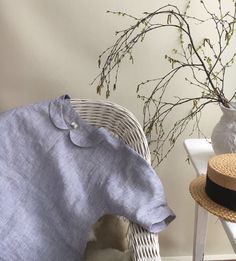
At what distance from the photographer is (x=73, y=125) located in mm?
1088

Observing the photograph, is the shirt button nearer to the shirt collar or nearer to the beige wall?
the shirt collar

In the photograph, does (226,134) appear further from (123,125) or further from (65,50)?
(65,50)

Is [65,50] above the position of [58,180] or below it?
above

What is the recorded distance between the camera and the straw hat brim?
806 mm

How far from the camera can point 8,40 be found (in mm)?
1287

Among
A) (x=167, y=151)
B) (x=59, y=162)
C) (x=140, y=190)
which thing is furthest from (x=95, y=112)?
(x=167, y=151)

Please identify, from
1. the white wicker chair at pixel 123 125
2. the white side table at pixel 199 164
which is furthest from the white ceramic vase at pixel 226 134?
the white wicker chair at pixel 123 125

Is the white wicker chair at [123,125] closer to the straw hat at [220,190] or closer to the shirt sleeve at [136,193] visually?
the shirt sleeve at [136,193]

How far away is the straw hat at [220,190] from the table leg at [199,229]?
0.30 meters

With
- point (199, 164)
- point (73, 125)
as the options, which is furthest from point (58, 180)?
point (199, 164)

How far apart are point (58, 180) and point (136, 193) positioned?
0.23m

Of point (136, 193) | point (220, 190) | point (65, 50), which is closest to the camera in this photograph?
point (220, 190)

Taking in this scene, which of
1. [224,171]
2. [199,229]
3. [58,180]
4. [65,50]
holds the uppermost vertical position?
[65,50]

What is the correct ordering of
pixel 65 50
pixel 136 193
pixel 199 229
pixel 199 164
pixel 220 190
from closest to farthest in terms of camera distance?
pixel 220 190 → pixel 136 193 → pixel 199 164 → pixel 199 229 → pixel 65 50
